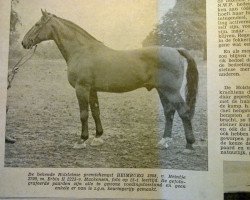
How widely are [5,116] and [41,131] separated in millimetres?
59

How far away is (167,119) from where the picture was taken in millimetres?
634

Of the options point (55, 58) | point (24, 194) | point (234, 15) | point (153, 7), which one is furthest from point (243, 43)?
point (24, 194)

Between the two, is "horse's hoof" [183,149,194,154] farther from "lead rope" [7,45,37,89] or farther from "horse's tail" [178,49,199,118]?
"lead rope" [7,45,37,89]

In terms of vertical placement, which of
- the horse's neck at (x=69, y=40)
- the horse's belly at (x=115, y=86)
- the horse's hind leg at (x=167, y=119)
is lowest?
the horse's hind leg at (x=167, y=119)

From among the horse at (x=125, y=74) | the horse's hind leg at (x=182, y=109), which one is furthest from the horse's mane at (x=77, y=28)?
the horse's hind leg at (x=182, y=109)

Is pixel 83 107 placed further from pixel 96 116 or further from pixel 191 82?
pixel 191 82

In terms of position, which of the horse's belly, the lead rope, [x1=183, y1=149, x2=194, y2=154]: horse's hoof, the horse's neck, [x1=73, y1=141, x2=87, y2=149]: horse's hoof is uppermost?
the horse's neck

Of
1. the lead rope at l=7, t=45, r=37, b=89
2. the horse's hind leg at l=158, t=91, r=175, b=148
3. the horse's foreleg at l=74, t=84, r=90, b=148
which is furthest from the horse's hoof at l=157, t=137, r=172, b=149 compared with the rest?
the lead rope at l=7, t=45, r=37, b=89

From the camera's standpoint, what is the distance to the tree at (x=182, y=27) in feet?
2.12

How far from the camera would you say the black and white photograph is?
0.63 m

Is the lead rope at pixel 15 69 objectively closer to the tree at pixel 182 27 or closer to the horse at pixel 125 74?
the horse at pixel 125 74

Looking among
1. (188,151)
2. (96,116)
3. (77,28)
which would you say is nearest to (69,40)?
(77,28)

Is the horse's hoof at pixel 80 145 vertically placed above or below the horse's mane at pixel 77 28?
below

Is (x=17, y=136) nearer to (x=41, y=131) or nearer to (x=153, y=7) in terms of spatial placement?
(x=41, y=131)
